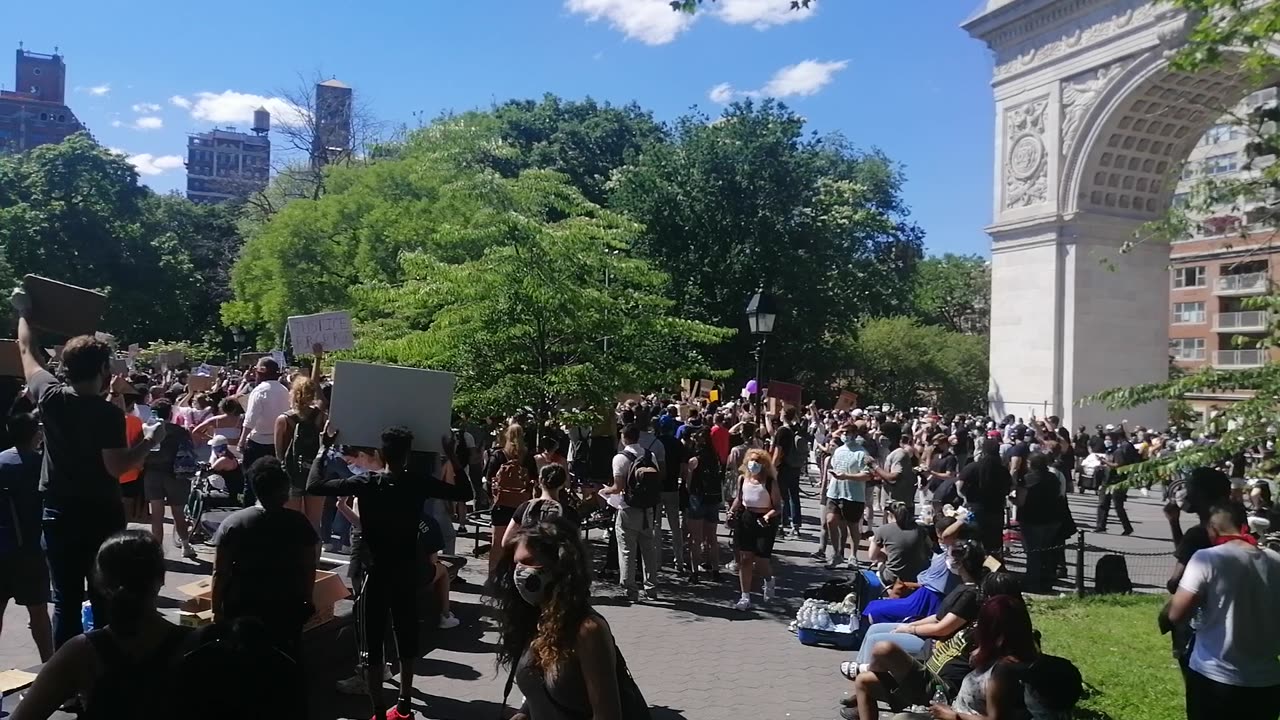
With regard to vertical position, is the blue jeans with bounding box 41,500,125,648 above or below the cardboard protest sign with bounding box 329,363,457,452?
below

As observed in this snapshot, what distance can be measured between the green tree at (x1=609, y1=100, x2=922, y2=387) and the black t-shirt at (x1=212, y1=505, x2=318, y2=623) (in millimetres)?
30601

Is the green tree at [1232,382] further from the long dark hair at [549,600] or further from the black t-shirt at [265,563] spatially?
the black t-shirt at [265,563]

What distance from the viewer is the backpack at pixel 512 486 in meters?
9.91

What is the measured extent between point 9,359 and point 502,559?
19.3 ft

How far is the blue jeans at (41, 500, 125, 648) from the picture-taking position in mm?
4934

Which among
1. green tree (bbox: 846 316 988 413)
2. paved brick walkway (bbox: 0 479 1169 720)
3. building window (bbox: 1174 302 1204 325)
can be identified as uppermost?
building window (bbox: 1174 302 1204 325)

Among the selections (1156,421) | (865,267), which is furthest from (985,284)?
(1156,421)

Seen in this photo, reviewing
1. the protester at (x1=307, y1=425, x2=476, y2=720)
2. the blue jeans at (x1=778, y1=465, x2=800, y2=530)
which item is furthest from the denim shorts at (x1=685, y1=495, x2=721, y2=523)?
the protester at (x1=307, y1=425, x2=476, y2=720)

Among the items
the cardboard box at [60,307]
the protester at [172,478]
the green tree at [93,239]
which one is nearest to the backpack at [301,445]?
the cardboard box at [60,307]

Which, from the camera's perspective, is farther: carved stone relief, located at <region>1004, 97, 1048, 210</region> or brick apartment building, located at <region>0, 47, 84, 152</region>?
brick apartment building, located at <region>0, 47, 84, 152</region>

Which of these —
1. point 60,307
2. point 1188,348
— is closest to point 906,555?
point 60,307

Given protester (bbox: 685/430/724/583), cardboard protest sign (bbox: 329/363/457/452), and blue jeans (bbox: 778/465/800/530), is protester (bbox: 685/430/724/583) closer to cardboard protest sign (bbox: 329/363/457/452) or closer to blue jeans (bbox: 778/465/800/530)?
blue jeans (bbox: 778/465/800/530)

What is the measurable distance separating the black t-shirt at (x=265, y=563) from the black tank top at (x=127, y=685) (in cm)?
146

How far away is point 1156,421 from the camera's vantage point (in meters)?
32.7
